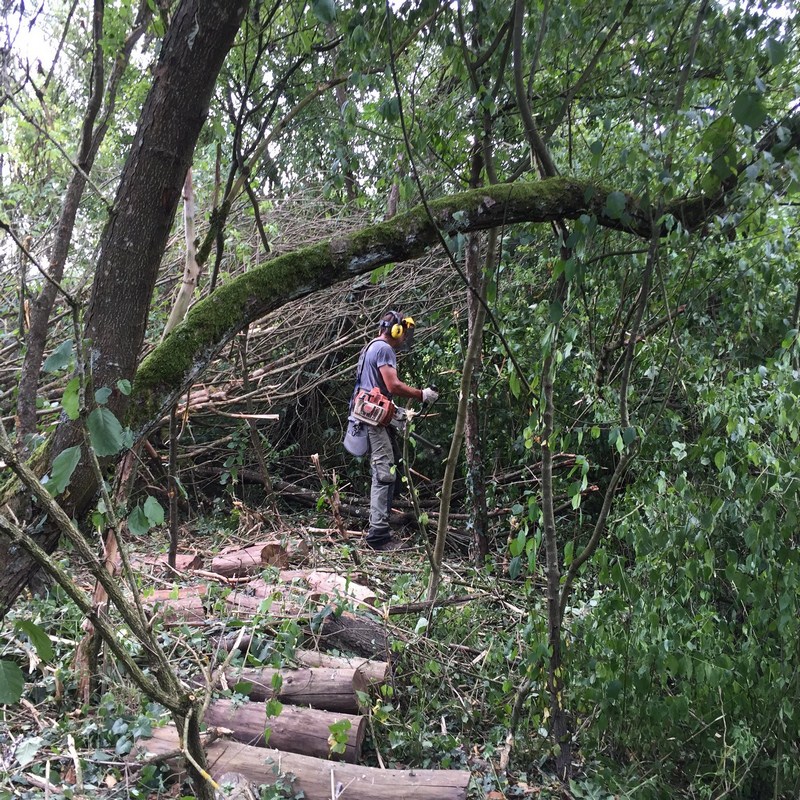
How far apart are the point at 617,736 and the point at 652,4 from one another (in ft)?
10.4

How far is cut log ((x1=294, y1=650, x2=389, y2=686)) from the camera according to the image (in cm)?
350

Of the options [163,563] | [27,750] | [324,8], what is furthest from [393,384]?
[324,8]

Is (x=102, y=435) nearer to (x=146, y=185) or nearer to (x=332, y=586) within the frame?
(x=146, y=185)

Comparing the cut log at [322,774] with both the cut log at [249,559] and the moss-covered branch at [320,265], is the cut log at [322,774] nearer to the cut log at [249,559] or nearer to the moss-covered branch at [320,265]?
the moss-covered branch at [320,265]

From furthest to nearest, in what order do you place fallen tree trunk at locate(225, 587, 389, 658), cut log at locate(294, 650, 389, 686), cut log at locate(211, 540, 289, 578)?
cut log at locate(211, 540, 289, 578) < fallen tree trunk at locate(225, 587, 389, 658) < cut log at locate(294, 650, 389, 686)

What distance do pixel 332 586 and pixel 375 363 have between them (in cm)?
252

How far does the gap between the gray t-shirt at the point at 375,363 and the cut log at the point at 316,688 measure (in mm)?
3450

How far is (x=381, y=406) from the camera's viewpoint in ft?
21.6

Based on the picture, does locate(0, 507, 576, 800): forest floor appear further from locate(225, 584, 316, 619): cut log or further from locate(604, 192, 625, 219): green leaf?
locate(604, 192, 625, 219): green leaf

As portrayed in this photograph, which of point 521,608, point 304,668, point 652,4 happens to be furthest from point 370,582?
point 652,4

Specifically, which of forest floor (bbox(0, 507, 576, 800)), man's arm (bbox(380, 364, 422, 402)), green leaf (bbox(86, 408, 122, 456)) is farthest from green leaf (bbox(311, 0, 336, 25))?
man's arm (bbox(380, 364, 422, 402))

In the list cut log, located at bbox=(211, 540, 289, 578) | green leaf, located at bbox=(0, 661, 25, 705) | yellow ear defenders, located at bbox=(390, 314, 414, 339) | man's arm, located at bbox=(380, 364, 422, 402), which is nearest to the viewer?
green leaf, located at bbox=(0, 661, 25, 705)

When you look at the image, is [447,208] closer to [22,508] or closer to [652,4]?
[652,4]

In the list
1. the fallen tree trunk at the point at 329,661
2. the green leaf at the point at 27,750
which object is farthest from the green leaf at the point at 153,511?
the fallen tree trunk at the point at 329,661
